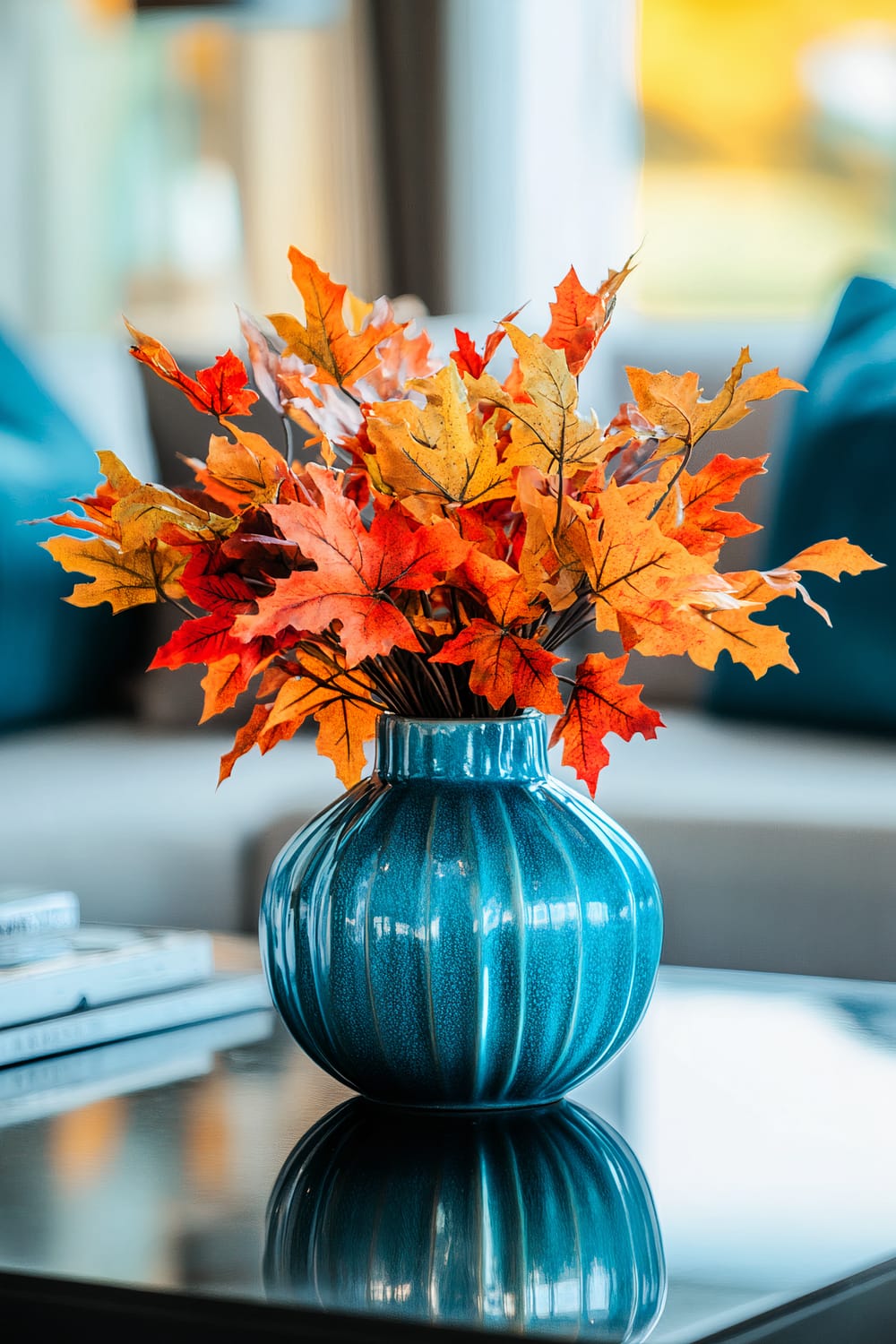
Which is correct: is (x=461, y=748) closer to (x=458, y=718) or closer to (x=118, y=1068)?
(x=458, y=718)

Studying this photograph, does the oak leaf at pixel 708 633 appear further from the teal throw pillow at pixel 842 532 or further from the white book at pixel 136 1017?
the teal throw pillow at pixel 842 532

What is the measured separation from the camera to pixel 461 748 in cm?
76

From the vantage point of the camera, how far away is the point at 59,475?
197 cm

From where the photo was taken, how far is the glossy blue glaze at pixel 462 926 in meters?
0.72

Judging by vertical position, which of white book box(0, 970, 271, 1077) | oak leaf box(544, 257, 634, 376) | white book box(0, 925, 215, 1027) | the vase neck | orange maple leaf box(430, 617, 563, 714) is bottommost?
white book box(0, 970, 271, 1077)

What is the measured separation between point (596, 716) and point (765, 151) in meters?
2.59

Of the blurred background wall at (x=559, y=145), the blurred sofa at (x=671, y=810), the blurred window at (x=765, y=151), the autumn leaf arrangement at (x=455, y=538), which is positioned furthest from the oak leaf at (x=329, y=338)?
the blurred window at (x=765, y=151)

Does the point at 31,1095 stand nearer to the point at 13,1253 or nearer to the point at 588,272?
the point at 13,1253

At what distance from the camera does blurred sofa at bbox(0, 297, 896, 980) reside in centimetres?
142

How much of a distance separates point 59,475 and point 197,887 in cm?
65

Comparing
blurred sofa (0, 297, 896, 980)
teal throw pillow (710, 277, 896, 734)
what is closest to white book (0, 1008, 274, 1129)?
blurred sofa (0, 297, 896, 980)

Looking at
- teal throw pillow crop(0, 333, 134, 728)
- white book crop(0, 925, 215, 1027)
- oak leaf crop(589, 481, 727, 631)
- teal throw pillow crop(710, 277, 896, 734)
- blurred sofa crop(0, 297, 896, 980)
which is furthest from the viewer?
teal throw pillow crop(0, 333, 134, 728)

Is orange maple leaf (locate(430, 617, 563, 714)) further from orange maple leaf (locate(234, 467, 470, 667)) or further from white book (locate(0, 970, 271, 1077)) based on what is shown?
white book (locate(0, 970, 271, 1077))

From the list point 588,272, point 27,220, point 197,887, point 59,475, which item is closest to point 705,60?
point 588,272
